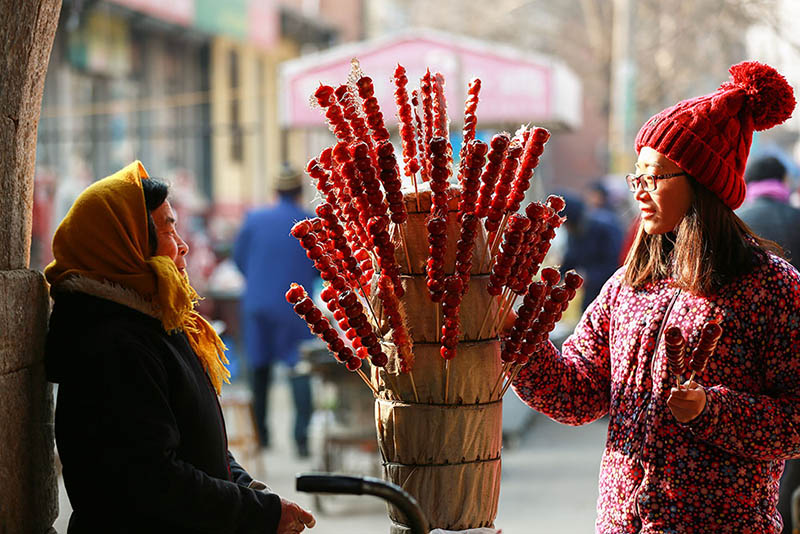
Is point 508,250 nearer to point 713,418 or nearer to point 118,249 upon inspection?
point 713,418

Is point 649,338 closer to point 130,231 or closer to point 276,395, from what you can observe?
point 130,231

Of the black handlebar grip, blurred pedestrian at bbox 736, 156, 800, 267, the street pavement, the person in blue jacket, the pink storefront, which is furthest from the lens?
the pink storefront

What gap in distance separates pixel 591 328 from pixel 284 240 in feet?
14.7

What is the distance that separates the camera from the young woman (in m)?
2.19

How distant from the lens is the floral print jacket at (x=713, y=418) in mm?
2182

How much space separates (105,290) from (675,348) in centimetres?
119

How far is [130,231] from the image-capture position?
216 cm

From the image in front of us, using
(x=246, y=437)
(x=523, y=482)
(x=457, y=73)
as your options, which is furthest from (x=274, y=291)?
(x=457, y=73)

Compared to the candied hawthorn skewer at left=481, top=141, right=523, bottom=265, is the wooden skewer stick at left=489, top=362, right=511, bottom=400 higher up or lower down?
lower down

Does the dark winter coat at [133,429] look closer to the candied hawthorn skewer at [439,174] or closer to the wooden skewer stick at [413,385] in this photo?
the wooden skewer stick at [413,385]

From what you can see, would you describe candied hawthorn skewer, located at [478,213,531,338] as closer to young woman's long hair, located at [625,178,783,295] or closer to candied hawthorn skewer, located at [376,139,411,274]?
candied hawthorn skewer, located at [376,139,411,274]

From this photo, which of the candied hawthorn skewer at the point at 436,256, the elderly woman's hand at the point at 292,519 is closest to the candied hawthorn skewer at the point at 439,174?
the candied hawthorn skewer at the point at 436,256

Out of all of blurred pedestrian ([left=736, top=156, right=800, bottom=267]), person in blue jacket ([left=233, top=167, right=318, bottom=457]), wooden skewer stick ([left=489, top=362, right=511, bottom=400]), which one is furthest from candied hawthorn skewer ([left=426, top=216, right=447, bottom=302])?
person in blue jacket ([left=233, top=167, right=318, bottom=457])

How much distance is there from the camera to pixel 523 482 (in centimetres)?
648
